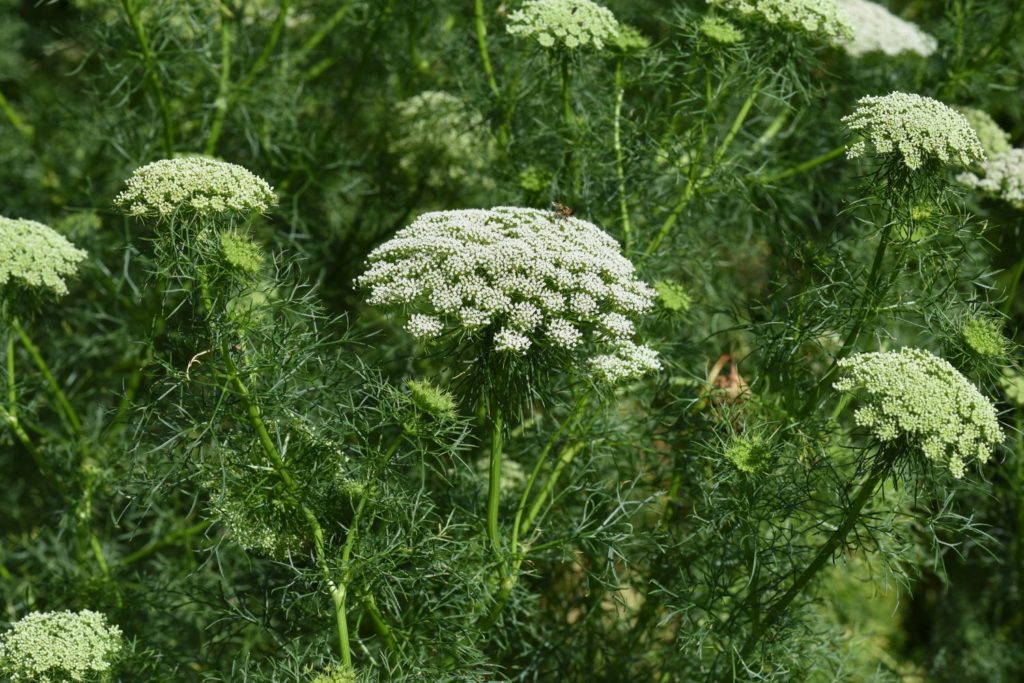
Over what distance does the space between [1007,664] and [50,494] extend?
549cm

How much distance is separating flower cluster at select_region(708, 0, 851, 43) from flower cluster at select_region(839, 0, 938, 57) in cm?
161

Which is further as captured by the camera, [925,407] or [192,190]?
[192,190]

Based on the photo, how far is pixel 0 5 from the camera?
8.39 metres

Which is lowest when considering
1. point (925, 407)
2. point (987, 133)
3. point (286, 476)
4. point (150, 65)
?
point (286, 476)

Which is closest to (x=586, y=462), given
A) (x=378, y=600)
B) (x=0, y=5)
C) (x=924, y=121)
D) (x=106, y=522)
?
(x=378, y=600)

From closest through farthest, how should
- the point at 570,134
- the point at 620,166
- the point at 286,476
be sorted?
1. the point at 286,476
2. the point at 620,166
3. the point at 570,134

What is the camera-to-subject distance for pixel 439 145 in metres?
6.36

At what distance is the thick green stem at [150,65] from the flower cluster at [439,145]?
130cm

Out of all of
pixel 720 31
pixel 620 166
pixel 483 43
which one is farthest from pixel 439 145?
pixel 720 31

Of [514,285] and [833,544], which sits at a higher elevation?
[514,285]

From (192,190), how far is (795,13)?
261 cm

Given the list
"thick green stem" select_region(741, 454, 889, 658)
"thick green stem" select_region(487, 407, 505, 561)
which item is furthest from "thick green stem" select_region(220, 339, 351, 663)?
"thick green stem" select_region(741, 454, 889, 658)

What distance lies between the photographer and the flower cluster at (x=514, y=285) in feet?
12.1

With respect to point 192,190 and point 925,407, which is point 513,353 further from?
point 925,407
